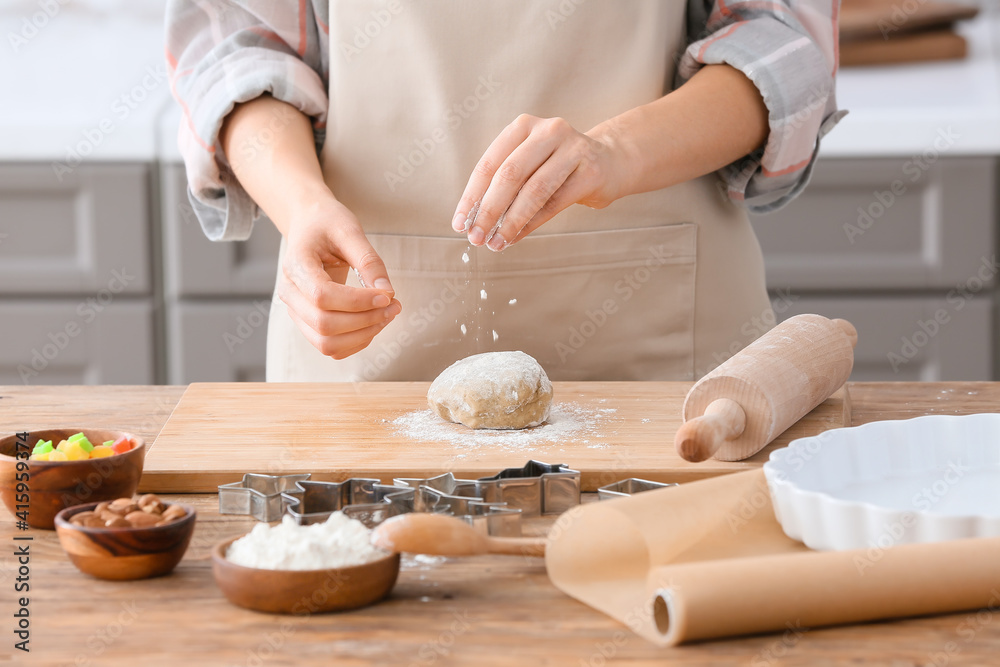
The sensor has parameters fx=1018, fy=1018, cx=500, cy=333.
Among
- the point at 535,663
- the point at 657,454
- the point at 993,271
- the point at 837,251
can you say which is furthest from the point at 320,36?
the point at 993,271

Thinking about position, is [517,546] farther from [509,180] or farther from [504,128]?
[504,128]

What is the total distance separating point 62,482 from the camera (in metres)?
0.70

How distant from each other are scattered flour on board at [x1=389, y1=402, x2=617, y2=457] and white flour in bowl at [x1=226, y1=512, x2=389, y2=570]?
0.32 metres

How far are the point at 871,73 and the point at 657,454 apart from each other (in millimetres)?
1609

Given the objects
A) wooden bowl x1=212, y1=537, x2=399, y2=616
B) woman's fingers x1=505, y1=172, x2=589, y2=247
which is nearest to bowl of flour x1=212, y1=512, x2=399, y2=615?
wooden bowl x1=212, y1=537, x2=399, y2=616

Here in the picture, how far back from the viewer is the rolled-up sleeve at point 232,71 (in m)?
1.17

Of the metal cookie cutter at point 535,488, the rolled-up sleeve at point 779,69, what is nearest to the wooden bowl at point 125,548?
the metal cookie cutter at point 535,488

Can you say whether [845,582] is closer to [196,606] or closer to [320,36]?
[196,606]

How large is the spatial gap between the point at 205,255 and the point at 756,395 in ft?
4.52

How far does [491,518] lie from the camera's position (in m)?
0.68

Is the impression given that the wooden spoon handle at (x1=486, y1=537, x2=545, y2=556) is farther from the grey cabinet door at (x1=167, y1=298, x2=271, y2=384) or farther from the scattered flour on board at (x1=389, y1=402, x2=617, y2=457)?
the grey cabinet door at (x1=167, y1=298, x2=271, y2=384)

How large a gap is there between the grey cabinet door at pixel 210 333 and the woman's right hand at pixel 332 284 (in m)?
1.00

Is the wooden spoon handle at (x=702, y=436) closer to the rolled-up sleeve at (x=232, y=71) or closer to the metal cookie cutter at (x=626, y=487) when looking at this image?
the metal cookie cutter at (x=626, y=487)

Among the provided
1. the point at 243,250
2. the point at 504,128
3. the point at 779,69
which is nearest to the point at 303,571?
the point at 504,128
